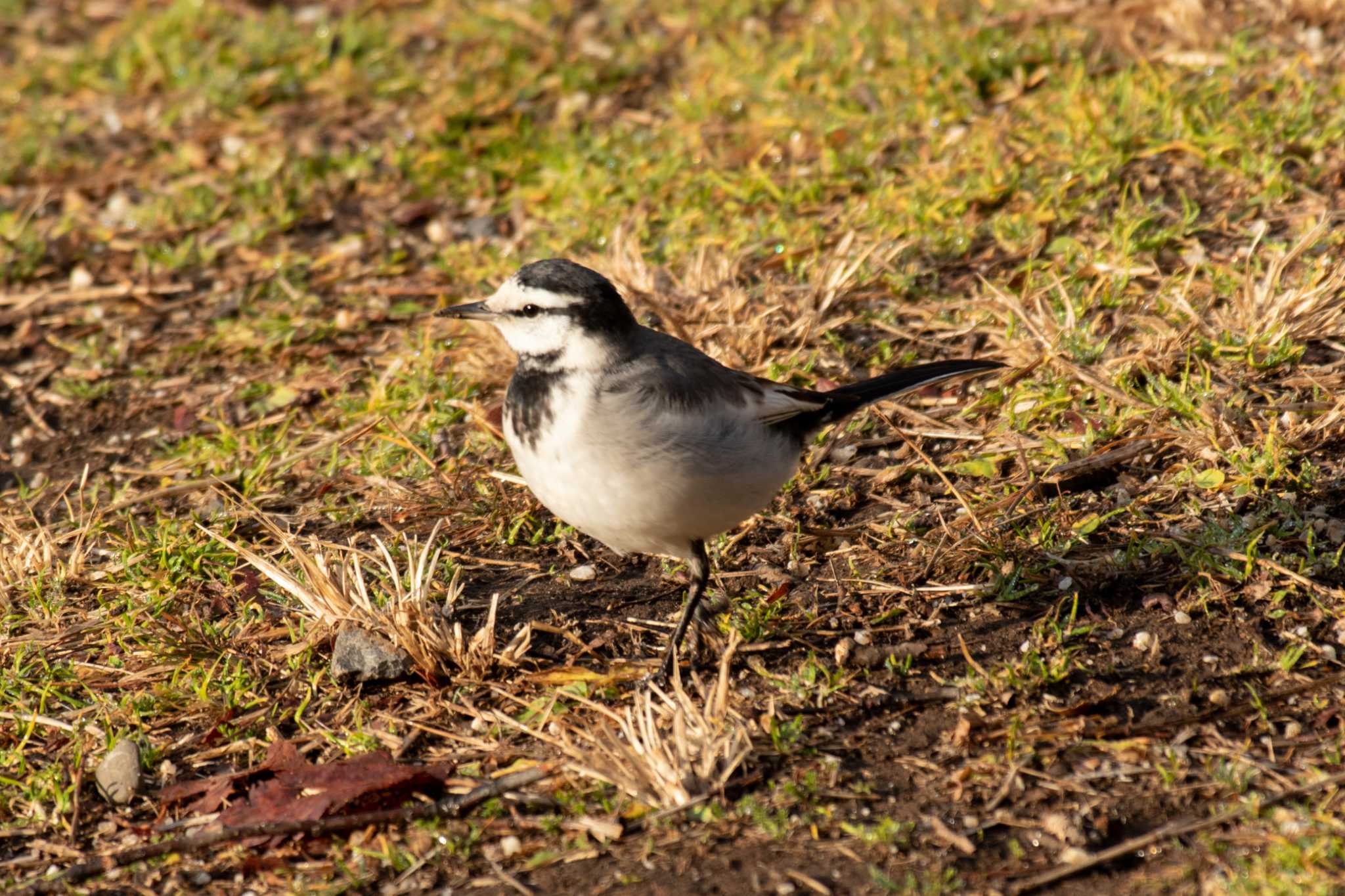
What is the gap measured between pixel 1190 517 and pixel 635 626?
Result: 6.77 ft

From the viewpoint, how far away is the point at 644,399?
4.55m

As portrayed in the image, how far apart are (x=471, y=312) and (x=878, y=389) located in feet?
4.94

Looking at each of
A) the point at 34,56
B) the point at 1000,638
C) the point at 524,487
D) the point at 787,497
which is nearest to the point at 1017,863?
the point at 1000,638

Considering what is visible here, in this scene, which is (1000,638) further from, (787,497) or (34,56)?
(34,56)

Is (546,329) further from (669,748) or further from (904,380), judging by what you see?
(669,748)

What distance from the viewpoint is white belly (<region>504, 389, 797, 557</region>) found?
4430 mm

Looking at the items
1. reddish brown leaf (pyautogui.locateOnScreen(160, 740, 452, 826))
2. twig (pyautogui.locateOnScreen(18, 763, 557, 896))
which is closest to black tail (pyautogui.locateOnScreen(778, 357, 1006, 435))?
twig (pyautogui.locateOnScreen(18, 763, 557, 896))

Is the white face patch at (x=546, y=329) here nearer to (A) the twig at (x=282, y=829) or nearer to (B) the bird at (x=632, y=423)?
(B) the bird at (x=632, y=423)

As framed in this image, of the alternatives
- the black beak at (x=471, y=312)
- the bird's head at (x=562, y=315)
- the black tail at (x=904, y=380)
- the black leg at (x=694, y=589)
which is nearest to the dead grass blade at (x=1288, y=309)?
the black tail at (x=904, y=380)

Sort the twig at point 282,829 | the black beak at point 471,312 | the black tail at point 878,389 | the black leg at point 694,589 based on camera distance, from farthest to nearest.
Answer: the black tail at point 878,389 < the black beak at point 471,312 < the black leg at point 694,589 < the twig at point 282,829

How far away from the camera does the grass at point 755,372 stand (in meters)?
4.08

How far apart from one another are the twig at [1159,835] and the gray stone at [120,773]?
8.71 ft

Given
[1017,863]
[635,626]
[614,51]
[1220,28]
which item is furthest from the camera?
[614,51]

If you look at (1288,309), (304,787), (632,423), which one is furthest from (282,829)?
(1288,309)
